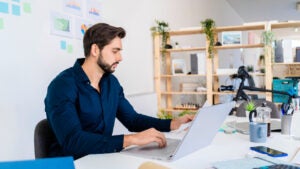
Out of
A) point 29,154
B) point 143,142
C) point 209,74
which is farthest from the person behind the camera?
point 209,74

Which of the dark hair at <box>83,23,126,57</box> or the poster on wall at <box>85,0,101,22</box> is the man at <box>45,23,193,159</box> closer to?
the dark hair at <box>83,23,126,57</box>

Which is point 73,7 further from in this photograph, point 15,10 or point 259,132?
point 259,132

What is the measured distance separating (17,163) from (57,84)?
2.79 ft

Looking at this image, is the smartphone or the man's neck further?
the man's neck

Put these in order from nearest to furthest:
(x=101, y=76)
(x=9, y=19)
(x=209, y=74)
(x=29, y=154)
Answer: (x=101, y=76) < (x=9, y=19) < (x=29, y=154) < (x=209, y=74)

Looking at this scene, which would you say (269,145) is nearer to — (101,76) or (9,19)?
(101,76)

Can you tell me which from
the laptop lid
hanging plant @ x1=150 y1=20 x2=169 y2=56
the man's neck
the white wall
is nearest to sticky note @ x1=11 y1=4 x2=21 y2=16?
the white wall

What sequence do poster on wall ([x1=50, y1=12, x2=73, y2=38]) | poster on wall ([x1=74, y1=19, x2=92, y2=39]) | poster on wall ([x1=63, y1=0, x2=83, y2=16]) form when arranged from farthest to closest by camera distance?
poster on wall ([x1=74, y1=19, x2=92, y2=39])
poster on wall ([x1=63, y1=0, x2=83, y2=16])
poster on wall ([x1=50, y1=12, x2=73, y2=38])

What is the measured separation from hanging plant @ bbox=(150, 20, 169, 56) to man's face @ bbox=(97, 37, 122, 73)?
2316 millimetres

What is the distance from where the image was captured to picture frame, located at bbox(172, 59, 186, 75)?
13.7ft

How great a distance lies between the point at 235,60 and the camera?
7.27 metres

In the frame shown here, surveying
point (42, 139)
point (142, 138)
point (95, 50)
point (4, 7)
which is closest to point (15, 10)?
point (4, 7)

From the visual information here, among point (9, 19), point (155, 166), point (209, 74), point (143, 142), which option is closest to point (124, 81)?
point (209, 74)

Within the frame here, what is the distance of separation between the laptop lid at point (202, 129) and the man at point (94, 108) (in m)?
0.15
